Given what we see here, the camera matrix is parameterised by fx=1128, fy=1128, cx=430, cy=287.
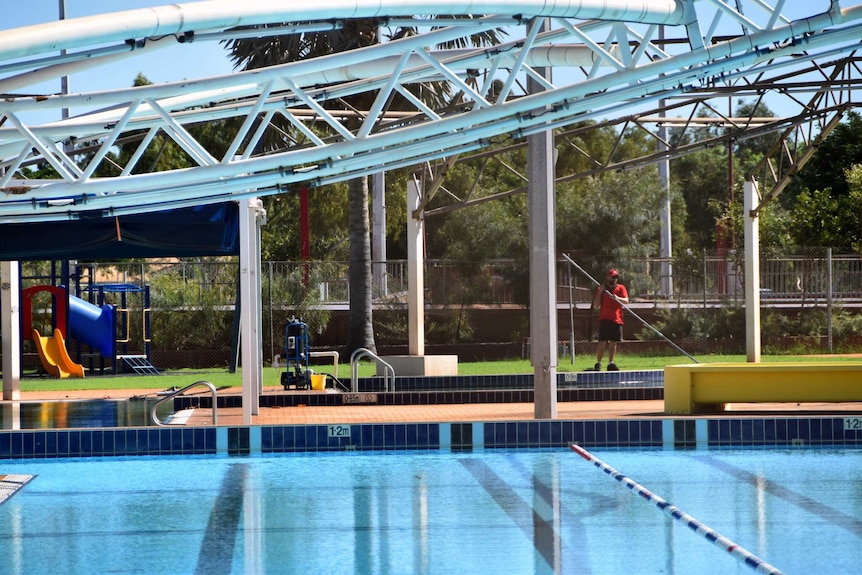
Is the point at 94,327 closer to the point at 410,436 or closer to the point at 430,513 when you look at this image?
the point at 410,436

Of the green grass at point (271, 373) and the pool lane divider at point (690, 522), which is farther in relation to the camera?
the green grass at point (271, 373)

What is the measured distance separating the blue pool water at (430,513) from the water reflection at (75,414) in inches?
63.8

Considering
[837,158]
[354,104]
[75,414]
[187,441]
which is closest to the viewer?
[187,441]

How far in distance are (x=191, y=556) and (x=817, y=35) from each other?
291 inches

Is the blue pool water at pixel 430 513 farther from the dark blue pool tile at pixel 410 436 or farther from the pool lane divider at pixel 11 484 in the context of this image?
the dark blue pool tile at pixel 410 436

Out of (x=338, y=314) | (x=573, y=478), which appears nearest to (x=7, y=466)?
(x=573, y=478)

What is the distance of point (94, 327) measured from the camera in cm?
2294

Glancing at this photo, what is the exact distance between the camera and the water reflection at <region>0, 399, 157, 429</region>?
1292 centimetres

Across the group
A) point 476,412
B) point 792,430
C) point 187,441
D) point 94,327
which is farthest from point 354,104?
point 792,430

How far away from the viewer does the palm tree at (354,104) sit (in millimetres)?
23094

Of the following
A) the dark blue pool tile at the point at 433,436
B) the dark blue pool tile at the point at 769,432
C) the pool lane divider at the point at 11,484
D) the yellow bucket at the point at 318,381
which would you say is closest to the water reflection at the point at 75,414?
the pool lane divider at the point at 11,484

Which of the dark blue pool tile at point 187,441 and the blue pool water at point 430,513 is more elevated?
the dark blue pool tile at point 187,441

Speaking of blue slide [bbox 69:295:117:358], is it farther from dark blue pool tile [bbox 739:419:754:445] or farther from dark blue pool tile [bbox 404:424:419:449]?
dark blue pool tile [bbox 739:419:754:445]

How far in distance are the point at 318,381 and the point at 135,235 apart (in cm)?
331
